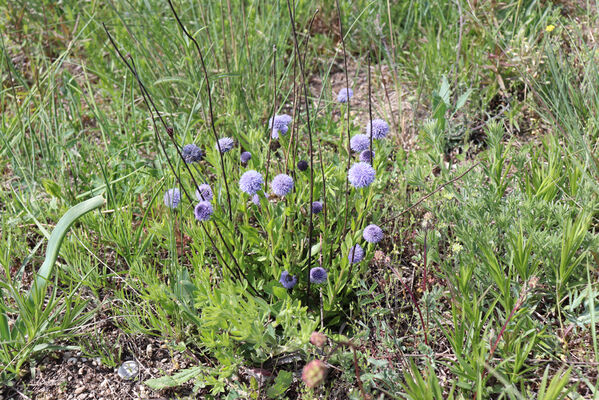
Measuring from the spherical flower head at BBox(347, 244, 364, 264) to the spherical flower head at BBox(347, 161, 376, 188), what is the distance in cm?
20

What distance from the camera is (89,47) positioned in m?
3.24

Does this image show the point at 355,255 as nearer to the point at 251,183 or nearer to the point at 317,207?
the point at 317,207

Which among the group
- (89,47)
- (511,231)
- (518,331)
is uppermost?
(89,47)

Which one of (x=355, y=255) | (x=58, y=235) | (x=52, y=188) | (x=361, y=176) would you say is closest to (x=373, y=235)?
(x=355, y=255)

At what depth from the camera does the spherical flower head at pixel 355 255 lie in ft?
5.63

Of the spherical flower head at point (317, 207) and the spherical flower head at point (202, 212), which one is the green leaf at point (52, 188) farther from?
the spherical flower head at point (317, 207)

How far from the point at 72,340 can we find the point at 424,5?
8.64 feet

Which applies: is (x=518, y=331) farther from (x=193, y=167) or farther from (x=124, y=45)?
(x=124, y=45)

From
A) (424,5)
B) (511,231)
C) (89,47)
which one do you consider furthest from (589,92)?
(89,47)

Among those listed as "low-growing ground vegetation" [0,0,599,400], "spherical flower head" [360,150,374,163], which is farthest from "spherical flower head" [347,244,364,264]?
"spherical flower head" [360,150,374,163]

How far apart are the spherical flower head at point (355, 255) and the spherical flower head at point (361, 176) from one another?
0.20 m

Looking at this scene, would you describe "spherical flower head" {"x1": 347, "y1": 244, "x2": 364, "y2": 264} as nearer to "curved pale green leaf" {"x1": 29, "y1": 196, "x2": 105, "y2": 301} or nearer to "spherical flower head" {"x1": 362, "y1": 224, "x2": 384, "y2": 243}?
"spherical flower head" {"x1": 362, "y1": 224, "x2": 384, "y2": 243}

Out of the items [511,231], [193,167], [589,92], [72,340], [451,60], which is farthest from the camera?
[451,60]

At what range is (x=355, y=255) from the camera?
1724 mm
